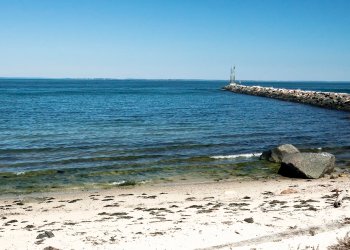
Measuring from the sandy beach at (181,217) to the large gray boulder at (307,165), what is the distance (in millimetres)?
1103

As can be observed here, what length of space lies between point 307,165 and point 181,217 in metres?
8.58

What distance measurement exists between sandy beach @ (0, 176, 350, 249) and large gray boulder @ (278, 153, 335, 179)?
110 centimetres

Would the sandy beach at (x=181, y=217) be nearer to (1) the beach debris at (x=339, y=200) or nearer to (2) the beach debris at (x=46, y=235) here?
(2) the beach debris at (x=46, y=235)

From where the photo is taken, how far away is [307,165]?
58.7ft

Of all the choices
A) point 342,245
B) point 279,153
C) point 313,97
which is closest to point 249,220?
point 342,245

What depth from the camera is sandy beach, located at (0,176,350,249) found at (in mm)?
9109

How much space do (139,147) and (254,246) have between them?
15.7 metres

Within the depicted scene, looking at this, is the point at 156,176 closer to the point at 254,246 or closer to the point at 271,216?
the point at 271,216

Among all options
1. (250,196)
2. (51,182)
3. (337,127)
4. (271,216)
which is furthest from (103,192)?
(337,127)

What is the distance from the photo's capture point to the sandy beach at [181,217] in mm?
9109

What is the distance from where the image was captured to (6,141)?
84.9ft

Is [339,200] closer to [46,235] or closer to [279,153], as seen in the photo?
[279,153]

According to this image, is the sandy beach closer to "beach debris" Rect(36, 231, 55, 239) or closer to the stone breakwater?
"beach debris" Rect(36, 231, 55, 239)

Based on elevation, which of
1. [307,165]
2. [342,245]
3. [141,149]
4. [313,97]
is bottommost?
[141,149]
